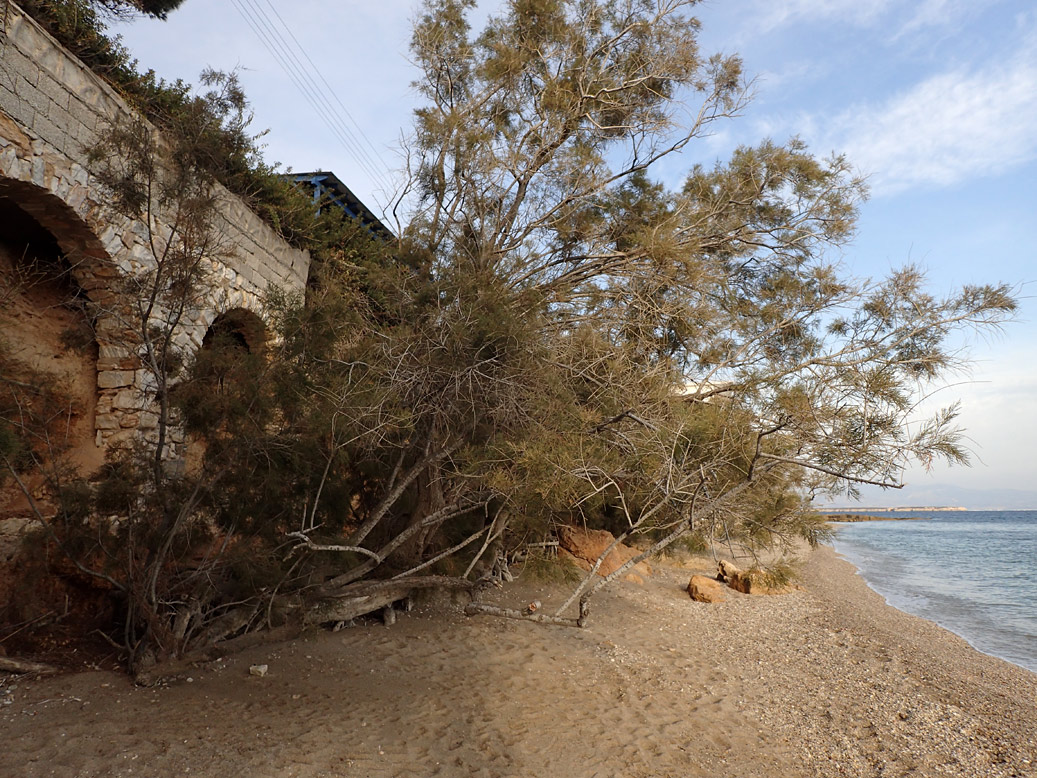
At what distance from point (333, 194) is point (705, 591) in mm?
7945

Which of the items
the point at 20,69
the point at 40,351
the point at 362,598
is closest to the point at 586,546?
the point at 362,598

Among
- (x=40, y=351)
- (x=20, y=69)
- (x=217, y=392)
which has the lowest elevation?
(x=217, y=392)

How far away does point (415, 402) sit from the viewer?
4.52 m

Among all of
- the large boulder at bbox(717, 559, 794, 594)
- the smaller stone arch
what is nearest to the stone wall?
the smaller stone arch

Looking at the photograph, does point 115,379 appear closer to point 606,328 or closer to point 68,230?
point 68,230

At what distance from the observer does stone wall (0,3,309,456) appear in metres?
4.34

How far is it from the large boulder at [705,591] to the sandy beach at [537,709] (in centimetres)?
145

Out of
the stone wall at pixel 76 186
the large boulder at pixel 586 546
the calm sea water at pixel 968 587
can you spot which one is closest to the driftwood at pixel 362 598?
the stone wall at pixel 76 186

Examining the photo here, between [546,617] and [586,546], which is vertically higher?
[586,546]

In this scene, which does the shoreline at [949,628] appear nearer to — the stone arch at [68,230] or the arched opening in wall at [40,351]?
the arched opening in wall at [40,351]

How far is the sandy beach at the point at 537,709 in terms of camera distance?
3314mm

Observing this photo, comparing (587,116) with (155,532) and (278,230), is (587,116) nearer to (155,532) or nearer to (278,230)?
(278,230)

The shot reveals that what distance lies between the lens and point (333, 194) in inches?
390

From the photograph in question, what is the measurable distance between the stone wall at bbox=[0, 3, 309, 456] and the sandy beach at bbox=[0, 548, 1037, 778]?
2.23 m
